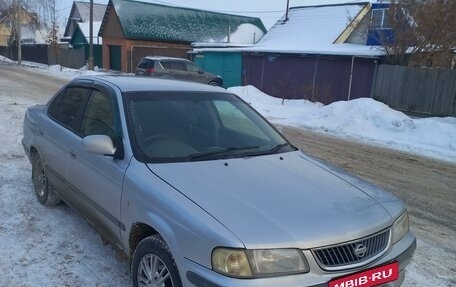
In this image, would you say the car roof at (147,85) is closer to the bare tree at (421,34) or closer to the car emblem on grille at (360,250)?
the car emblem on grille at (360,250)

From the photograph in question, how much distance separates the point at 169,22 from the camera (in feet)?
115

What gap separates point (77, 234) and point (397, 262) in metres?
2.93

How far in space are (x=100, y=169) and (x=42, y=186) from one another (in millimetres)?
1890

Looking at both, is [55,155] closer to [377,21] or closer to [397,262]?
[397,262]

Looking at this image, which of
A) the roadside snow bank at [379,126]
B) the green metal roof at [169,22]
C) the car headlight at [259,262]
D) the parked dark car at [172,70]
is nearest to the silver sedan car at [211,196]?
the car headlight at [259,262]

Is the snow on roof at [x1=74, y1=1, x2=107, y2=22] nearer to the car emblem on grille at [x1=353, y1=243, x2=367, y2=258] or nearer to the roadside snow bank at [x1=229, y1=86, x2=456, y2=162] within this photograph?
the roadside snow bank at [x1=229, y1=86, x2=456, y2=162]

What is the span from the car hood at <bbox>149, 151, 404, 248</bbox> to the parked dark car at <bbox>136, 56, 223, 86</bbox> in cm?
1637

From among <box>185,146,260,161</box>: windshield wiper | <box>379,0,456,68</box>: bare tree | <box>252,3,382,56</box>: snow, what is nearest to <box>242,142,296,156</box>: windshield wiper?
<box>185,146,260,161</box>: windshield wiper

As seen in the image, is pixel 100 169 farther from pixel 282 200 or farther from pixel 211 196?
pixel 282 200

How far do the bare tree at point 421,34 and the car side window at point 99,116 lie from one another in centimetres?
1425

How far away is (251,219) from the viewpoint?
8.54 feet

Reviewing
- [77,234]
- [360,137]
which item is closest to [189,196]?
[77,234]

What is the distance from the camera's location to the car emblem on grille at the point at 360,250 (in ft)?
8.65

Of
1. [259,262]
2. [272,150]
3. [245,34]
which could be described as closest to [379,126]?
[272,150]
